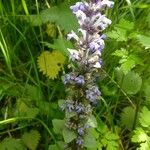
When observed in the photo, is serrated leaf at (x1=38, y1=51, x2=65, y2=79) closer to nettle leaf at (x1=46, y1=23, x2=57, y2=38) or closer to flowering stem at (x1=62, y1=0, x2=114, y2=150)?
nettle leaf at (x1=46, y1=23, x2=57, y2=38)

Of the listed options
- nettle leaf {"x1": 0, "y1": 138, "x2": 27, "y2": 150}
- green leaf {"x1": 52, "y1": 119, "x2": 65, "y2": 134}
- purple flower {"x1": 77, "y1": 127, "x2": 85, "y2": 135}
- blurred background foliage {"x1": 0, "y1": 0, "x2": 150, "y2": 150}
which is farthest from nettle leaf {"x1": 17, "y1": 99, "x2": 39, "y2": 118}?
purple flower {"x1": 77, "y1": 127, "x2": 85, "y2": 135}

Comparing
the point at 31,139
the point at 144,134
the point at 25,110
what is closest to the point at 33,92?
the point at 25,110

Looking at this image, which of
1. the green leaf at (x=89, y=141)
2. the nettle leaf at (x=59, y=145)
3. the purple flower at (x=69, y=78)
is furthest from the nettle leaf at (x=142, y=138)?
the purple flower at (x=69, y=78)

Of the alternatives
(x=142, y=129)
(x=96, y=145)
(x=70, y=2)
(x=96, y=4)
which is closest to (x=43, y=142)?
(x=96, y=145)

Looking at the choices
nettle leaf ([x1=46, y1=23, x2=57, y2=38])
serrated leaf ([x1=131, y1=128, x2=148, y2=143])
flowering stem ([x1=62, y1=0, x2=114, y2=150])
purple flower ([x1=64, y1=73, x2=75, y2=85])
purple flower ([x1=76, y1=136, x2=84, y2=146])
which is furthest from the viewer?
nettle leaf ([x1=46, y1=23, x2=57, y2=38])

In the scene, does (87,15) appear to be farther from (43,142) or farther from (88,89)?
(43,142)

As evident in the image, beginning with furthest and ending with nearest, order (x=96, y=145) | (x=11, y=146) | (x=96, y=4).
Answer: (x=11, y=146) → (x=96, y=145) → (x=96, y=4)

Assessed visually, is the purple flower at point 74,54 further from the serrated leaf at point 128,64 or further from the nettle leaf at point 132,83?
the nettle leaf at point 132,83

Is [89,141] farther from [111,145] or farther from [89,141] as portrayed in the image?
[111,145]
